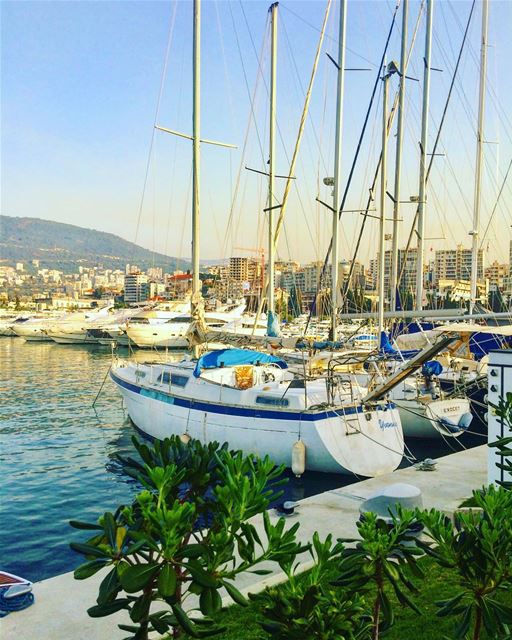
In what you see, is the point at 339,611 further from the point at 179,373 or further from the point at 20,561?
the point at 179,373

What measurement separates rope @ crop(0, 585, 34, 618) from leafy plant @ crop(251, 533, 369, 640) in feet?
12.9

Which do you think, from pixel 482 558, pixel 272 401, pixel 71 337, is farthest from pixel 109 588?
pixel 71 337

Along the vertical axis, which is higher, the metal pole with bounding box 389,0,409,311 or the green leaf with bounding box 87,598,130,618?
the metal pole with bounding box 389,0,409,311

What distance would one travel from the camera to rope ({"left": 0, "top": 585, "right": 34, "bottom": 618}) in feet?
19.1

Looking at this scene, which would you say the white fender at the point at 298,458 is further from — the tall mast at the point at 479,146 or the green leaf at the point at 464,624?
the tall mast at the point at 479,146

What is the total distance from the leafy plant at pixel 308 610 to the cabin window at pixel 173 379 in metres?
13.9

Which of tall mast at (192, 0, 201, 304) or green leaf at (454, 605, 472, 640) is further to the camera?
tall mast at (192, 0, 201, 304)

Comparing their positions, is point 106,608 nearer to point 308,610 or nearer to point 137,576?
point 137,576

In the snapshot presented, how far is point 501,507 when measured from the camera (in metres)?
3.32

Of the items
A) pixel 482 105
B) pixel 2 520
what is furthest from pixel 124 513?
pixel 482 105

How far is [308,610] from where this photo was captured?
288 cm

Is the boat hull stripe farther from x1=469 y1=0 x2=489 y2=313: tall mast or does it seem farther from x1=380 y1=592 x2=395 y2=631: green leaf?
x1=469 y1=0 x2=489 y2=313: tall mast

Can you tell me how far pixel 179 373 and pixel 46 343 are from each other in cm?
5523

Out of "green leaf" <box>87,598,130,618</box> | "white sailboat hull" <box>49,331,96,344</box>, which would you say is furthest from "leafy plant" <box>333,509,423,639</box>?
"white sailboat hull" <box>49,331,96,344</box>
